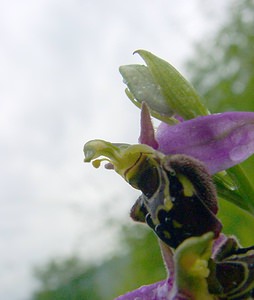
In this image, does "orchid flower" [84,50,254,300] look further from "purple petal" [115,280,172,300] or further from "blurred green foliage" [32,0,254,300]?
"blurred green foliage" [32,0,254,300]

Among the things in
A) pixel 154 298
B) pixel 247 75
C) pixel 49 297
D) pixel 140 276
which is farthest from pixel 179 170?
pixel 49 297

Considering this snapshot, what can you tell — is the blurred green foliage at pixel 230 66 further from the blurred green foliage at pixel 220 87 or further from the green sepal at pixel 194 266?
the green sepal at pixel 194 266

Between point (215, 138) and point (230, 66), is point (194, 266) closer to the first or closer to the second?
point (215, 138)

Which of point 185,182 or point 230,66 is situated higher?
point 230,66

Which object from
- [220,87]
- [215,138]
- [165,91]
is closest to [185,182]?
[215,138]

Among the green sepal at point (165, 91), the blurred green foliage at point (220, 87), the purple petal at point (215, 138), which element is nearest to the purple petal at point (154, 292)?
the purple petal at point (215, 138)

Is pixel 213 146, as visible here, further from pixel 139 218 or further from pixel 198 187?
pixel 139 218
